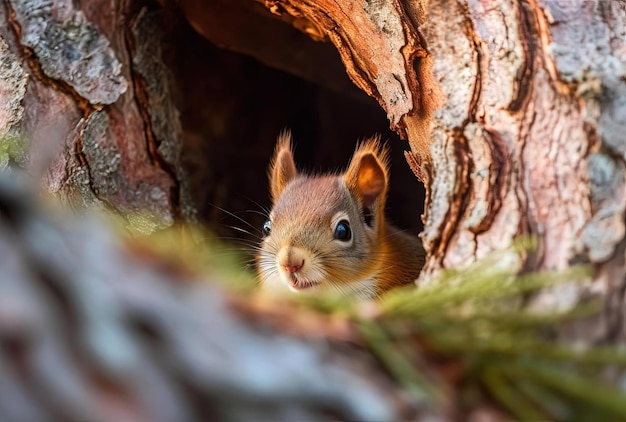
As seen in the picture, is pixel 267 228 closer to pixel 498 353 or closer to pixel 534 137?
pixel 534 137

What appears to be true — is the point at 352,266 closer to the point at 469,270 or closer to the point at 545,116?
the point at 545,116

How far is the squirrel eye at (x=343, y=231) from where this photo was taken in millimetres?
→ 2699

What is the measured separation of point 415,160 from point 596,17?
A: 30.5 inches

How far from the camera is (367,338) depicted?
1124 mm

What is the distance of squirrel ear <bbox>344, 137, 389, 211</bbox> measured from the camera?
2.88 metres

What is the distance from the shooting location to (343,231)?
2.71 m

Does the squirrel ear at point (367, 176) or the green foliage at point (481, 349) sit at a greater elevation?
the squirrel ear at point (367, 176)

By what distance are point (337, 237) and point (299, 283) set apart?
0.89 ft

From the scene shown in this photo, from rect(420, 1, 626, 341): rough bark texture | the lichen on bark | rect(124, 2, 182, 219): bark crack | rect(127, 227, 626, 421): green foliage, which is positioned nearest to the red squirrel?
rect(124, 2, 182, 219): bark crack

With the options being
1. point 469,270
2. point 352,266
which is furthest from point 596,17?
point 352,266

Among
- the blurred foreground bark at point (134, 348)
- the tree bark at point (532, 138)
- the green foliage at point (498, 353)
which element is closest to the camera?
the blurred foreground bark at point (134, 348)

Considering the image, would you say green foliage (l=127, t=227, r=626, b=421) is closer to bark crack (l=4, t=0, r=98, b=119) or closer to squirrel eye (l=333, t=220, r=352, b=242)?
bark crack (l=4, t=0, r=98, b=119)

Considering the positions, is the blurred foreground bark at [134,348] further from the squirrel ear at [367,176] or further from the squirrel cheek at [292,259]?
the squirrel ear at [367,176]

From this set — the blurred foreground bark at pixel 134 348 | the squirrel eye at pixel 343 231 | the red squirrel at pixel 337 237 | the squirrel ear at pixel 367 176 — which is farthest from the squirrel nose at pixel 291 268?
the blurred foreground bark at pixel 134 348
